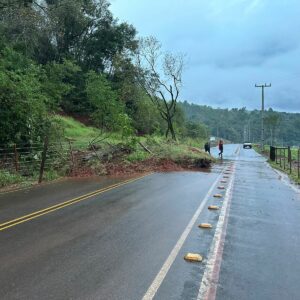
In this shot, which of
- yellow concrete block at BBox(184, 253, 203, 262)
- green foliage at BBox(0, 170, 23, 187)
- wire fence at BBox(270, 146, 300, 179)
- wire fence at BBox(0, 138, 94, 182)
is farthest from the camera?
wire fence at BBox(270, 146, 300, 179)

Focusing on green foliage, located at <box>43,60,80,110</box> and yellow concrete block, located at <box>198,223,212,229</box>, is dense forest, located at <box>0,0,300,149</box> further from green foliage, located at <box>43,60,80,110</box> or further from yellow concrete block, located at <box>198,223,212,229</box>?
yellow concrete block, located at <box>198,223,212,229</box>

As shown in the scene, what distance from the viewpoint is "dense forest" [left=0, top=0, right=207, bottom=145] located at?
22.5 m

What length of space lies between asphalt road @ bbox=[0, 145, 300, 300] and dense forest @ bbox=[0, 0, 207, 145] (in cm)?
901

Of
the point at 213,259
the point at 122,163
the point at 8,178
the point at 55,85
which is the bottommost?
the point at 213,259

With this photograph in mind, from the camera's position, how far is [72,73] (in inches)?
2036

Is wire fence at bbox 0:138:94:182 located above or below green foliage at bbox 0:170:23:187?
above

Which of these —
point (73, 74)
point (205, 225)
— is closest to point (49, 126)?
point (205, 225)

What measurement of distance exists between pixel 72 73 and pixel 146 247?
46.1m

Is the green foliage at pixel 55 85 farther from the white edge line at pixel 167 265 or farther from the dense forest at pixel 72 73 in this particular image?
the white edge line at pixel 167 265

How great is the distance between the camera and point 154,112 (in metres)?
62.9

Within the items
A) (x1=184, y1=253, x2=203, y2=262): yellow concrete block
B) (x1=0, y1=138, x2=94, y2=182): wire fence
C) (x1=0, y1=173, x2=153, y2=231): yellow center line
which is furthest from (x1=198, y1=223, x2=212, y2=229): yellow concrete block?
(x1=0, y1=138, x2=94, y2=182): wire fence

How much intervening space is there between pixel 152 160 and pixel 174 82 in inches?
977

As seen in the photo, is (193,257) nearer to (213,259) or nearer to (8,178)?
(213,259)

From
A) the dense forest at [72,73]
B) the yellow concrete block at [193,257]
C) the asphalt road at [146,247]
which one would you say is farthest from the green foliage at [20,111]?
the yellow concrete block at [193,257]
